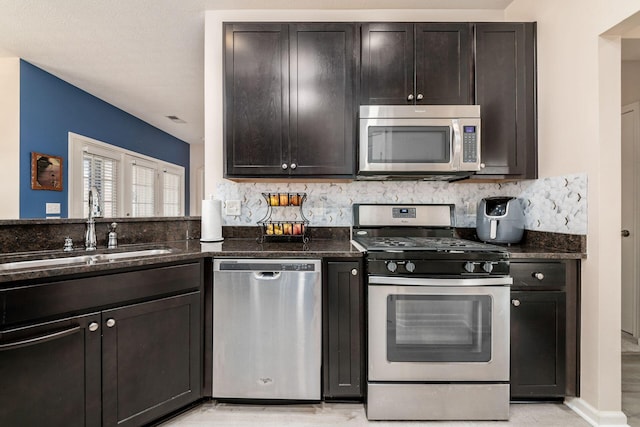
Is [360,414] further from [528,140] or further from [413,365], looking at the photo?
[528,140]

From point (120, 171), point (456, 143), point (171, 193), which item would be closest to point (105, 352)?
point (456, 143)

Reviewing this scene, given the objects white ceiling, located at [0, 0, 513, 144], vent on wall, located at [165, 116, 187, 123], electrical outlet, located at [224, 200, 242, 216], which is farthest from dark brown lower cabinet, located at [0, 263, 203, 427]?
vent on wall, located at [165, 116, 187, 123]

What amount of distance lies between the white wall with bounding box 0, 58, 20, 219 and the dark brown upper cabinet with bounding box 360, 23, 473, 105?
12.1ft

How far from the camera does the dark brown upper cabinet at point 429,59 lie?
202 centimetres

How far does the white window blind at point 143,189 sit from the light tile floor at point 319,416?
14.5 feet

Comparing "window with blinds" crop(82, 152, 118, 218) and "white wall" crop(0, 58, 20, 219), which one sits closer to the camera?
"white wall" crop(0, 58, 20, 219)

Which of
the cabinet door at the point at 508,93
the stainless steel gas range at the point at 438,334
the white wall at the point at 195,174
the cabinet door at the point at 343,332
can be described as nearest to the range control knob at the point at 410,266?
the stainless steel gas range at the point at 438,334

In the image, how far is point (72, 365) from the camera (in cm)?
131

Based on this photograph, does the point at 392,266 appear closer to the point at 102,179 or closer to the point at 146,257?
the point at 146,257

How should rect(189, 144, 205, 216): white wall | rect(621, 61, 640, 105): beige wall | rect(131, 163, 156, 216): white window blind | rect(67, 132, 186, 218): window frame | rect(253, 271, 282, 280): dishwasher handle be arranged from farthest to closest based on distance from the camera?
1. rect(189, 144, 205, 216): white wall
2. rect(131, 163, 156, 216): white window blind
3. rect(67, 132, 186, 218): window frame
4. rect(621, 61, 640, 105): beige wall
5. rect(253, 271, 282, 280): dishwasher handle

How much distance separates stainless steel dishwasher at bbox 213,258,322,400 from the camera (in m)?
1.70

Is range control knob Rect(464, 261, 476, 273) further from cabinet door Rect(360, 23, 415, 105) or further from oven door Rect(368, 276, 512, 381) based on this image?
cabinet door Rect(360, 23, 415, 105)

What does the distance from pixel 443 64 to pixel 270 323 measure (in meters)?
1.99

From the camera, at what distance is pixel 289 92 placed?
204 centimetres
